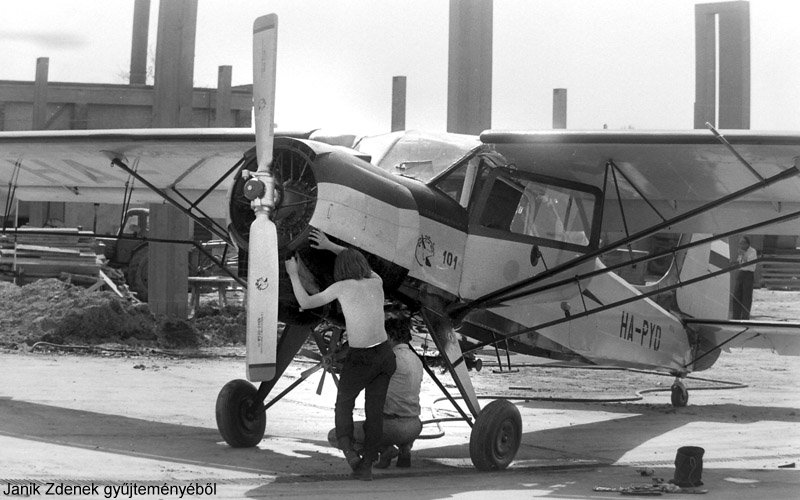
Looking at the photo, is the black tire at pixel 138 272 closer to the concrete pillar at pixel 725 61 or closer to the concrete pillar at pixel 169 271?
the concrete pillar at pixel 169 271

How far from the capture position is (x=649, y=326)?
13000 mm

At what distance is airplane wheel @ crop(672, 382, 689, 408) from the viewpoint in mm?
13305

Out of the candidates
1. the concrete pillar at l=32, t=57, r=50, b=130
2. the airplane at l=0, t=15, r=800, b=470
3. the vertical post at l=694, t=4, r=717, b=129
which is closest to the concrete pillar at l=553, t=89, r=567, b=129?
the vertical post at l=694, t=4, r=717, b=129

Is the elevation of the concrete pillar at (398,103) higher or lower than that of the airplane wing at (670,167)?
higher

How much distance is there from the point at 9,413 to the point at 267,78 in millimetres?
4043

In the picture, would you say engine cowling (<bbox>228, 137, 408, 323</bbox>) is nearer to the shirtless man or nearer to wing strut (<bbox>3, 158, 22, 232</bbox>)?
the shirtless man

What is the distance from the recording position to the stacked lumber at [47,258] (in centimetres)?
2264

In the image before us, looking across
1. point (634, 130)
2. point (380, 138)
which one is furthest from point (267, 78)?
point (634, 130)

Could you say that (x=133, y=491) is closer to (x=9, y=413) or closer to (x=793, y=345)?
(x=9, y=413)

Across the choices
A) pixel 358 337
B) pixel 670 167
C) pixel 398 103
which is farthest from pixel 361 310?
pixel 398 103

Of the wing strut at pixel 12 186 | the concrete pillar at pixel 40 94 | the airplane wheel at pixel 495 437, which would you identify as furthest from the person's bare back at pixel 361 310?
the concrete pillar at pixel 40 94

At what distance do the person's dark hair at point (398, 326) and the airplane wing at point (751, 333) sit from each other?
5.53 meters

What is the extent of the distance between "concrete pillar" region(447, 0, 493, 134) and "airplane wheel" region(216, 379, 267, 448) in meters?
4.69

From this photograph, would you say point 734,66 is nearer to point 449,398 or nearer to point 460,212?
point 460,212
